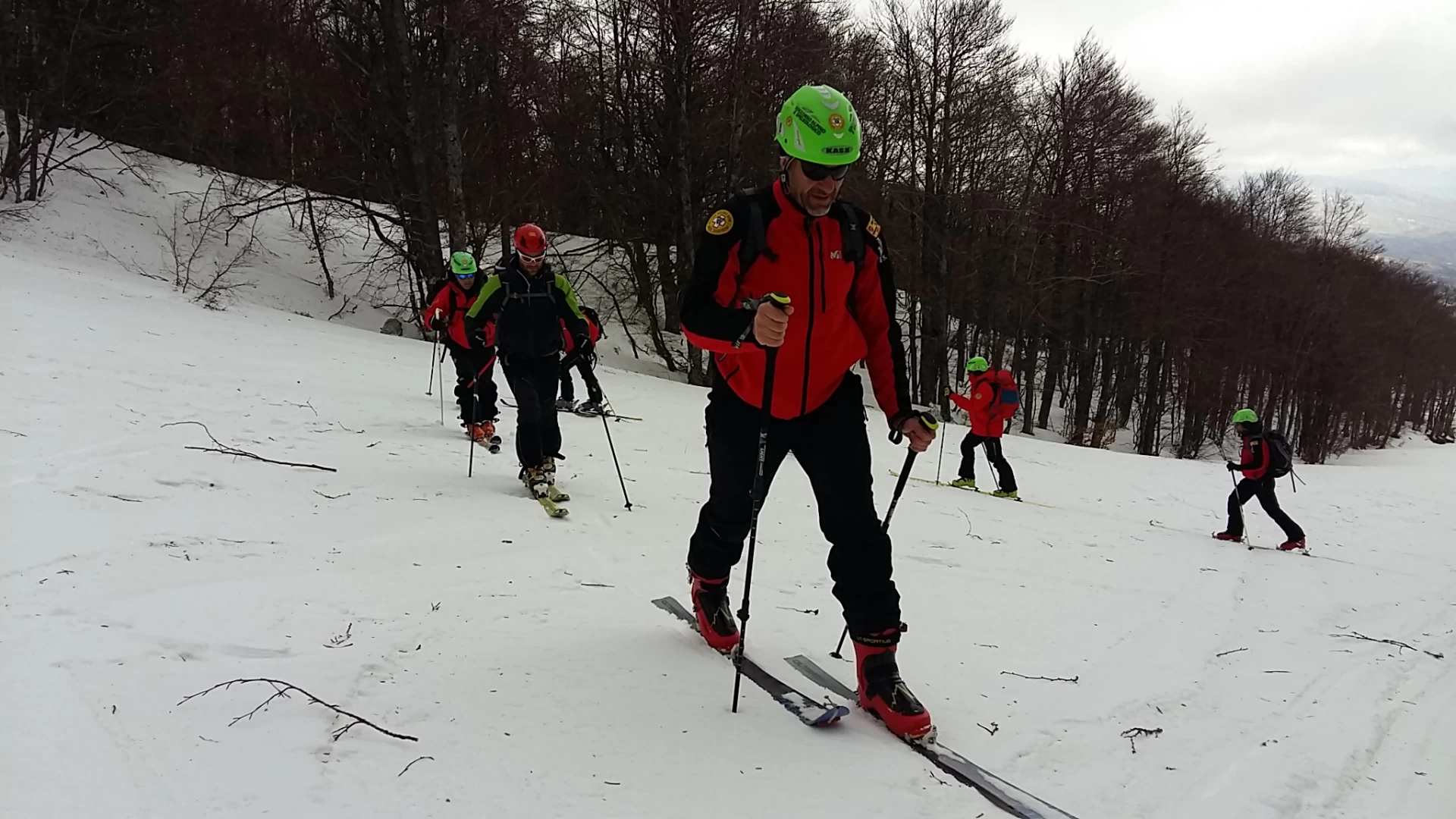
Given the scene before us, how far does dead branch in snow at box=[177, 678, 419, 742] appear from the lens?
2676 mm

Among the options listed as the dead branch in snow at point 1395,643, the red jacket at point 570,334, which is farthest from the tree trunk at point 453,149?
the dead branch in snow at point 1395,643

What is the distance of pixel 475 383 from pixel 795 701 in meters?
7.41

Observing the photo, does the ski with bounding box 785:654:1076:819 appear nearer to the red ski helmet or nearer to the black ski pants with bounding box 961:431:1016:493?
the red ski helmet

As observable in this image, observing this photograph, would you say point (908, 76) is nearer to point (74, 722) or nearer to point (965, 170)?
point (965, 170)

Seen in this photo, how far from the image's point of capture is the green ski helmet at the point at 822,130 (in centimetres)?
310

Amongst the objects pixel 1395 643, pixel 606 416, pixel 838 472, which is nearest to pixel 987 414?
pixel 606 416

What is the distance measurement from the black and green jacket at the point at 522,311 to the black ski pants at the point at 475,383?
2.27 metres

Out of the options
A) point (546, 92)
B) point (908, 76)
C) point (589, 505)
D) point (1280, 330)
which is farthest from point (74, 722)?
point (1280, 330)

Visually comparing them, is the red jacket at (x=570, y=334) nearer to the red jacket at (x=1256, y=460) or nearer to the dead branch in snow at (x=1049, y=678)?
the dead branch in snow at (x=1049, y=678)

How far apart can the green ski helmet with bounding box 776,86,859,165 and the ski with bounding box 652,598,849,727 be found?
207 centimetres

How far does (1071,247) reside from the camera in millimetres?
28969

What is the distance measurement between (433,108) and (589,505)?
53.0 ft

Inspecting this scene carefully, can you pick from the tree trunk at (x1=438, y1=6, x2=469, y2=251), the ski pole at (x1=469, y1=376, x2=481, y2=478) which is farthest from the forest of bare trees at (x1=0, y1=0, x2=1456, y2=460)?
the ski pole at (x1=469, y1=376, x2=481, y2=478)

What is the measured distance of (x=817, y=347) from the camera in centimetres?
327
